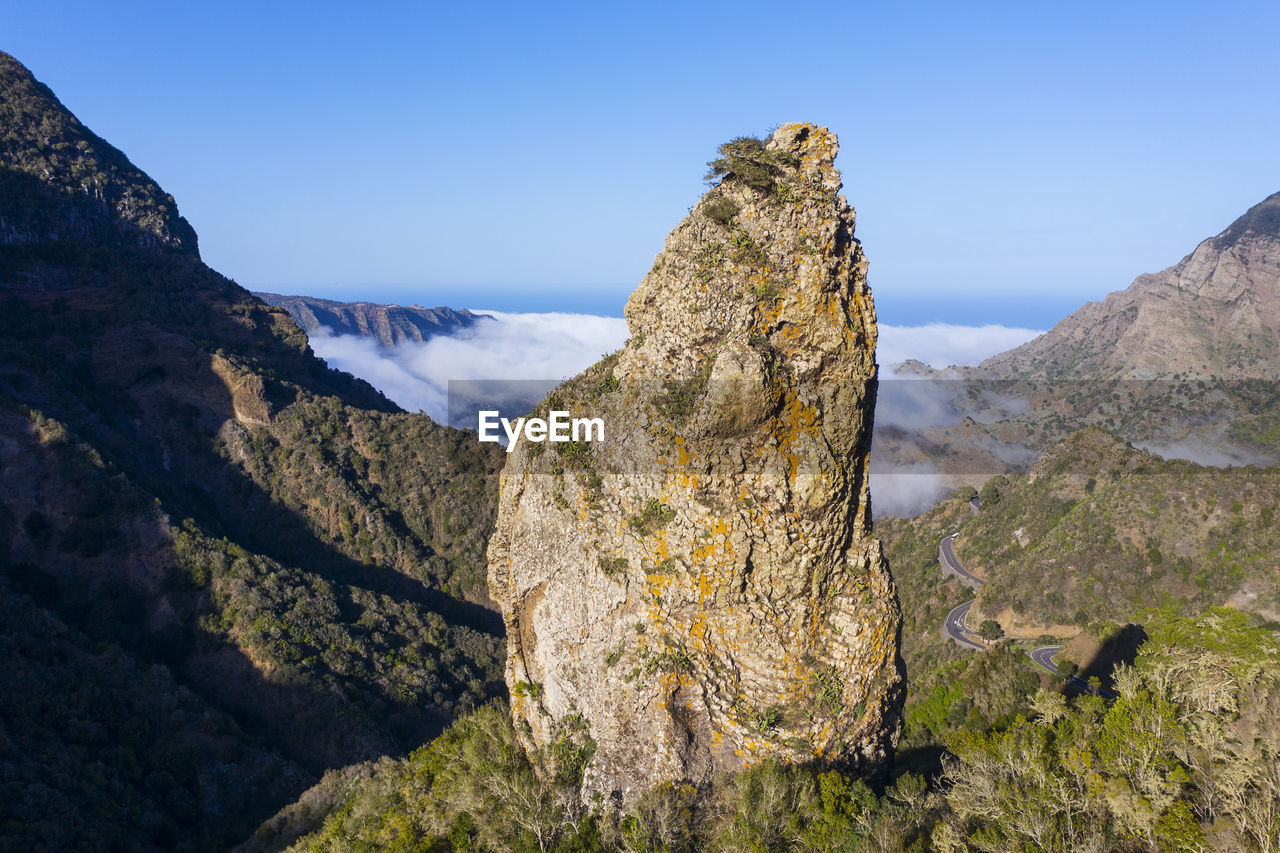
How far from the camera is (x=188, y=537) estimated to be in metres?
41.3

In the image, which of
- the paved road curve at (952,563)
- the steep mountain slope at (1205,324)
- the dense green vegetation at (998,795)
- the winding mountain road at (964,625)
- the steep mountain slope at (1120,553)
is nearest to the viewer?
the dense green vegetation at (998,795)

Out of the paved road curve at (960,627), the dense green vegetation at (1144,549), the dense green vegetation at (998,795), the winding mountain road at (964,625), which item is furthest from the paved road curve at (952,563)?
the dense green vegetation at (998,795)

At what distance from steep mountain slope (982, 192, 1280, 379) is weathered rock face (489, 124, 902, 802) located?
168 meters

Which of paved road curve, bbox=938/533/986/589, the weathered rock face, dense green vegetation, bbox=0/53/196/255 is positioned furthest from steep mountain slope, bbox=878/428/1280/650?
dense green vegetation, bbox=0/53/196/255

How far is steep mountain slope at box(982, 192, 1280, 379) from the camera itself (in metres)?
146

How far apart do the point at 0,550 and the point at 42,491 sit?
13.0 feet

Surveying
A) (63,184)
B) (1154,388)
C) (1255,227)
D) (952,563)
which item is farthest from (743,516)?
(1255,227)

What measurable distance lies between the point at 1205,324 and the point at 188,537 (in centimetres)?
19508

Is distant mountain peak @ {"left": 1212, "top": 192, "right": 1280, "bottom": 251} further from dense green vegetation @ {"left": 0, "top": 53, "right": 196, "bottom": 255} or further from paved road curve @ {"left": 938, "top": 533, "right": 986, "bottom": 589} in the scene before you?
dense green vegetation @ {"left": 0, "top": 53, "right": 196, "bottom": 255}

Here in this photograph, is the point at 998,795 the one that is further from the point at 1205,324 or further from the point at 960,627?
the point at 1205,324

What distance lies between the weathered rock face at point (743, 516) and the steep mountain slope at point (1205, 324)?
16775 centimetres

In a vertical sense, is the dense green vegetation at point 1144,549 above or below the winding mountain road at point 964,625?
above

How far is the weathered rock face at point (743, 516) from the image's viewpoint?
11.1 meters

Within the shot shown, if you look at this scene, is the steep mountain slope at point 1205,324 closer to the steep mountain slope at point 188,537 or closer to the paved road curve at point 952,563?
the paved road curve at point 952,563
